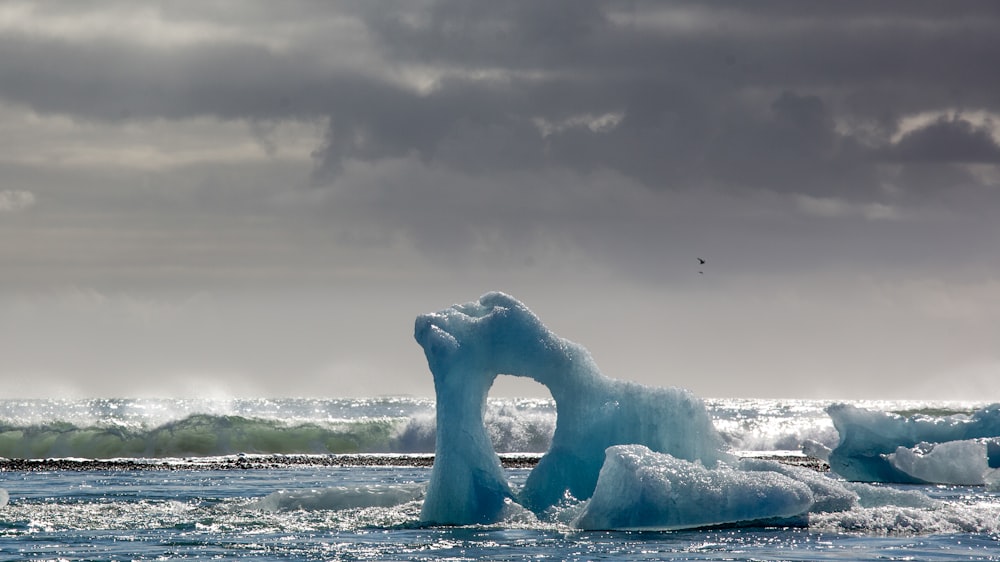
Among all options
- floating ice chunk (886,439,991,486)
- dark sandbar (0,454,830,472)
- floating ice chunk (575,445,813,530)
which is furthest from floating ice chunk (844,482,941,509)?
dark sandbar (0,454,830,472)

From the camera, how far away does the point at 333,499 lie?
3303 cm

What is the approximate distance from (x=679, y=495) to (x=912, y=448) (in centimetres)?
2330

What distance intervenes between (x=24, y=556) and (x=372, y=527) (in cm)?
725

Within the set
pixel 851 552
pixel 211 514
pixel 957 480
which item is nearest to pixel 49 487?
pixel 211 514

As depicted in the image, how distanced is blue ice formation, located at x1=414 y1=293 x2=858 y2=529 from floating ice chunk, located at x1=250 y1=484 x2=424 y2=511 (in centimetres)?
370

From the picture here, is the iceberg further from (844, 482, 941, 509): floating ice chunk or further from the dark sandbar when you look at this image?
the dark sandbar

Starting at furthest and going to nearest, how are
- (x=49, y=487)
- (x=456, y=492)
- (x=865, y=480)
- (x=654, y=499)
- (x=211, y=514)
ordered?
1. (x=865, y=480)
2. (x=49, y=487)
3. (x=211, y=514)
4. (x=456, y=492)
5. (x=654, y=499)

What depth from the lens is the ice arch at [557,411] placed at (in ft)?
96.5

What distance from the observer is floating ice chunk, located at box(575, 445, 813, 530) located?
27.0m

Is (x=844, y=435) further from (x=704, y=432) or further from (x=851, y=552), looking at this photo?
(x=851, y=552)

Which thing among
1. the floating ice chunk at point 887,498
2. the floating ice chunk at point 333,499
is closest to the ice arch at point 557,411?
the floating ice chunk at point 887,498

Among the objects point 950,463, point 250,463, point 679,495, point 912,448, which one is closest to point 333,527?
point 679,495

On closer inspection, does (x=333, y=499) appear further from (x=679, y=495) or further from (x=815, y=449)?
(x=815, y=449)

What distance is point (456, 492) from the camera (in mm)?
29234
